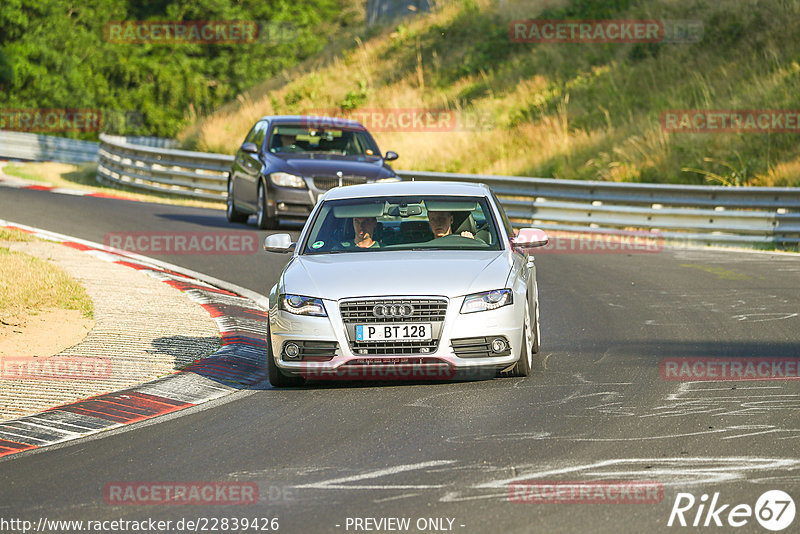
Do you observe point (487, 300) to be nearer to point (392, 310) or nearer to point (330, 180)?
point (392, 310)

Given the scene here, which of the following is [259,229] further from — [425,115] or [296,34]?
[296,34]

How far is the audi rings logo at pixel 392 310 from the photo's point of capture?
9.34 metres

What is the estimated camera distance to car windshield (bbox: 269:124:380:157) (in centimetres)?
2206

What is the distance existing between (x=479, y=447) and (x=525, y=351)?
7.40ft

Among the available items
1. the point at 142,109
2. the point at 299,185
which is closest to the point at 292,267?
the point at 299,185

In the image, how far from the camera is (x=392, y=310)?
9.33m

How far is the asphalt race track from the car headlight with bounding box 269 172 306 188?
9045 millimetres

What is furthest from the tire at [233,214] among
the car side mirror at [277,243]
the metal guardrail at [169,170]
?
the car side mirror at [277,243]

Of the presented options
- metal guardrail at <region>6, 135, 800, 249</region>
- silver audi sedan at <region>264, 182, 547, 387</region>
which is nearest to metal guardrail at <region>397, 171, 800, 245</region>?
metal guardrail at <region>6, 135, 800, 249</region>

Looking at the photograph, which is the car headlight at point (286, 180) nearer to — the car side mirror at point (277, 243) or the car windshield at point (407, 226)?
the car windshield at point (407, 226)

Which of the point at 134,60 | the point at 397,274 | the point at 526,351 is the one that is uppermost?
the point at 134,60

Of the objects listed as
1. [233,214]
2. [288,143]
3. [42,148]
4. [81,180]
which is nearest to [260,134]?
[288,143]

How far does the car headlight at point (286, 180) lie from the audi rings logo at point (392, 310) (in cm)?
1153

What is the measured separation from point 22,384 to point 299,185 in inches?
438
